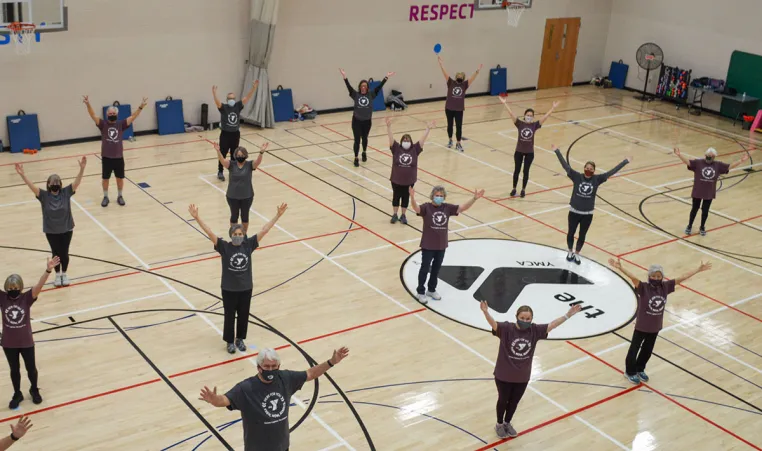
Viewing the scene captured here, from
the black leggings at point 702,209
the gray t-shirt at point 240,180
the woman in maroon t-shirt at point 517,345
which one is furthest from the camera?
the black leggings at point 702,209

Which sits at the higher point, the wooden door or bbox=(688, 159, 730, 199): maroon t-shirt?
the wooden door

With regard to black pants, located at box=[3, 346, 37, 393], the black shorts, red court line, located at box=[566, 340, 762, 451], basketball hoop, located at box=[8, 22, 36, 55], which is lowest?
red court line, located at box=[566, 340, 762, 451]

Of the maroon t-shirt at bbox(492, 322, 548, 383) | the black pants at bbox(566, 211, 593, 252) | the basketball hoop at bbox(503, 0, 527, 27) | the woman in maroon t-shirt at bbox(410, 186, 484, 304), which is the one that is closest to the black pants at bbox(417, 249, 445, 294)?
the woman in maroon t-shirt at bbox(410, 186, 484, 304)

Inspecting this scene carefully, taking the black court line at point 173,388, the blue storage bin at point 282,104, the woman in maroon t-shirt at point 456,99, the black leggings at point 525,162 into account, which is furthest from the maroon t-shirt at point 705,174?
the blue storage bin at point 282,104

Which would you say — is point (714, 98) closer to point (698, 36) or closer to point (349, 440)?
point (698, 36)

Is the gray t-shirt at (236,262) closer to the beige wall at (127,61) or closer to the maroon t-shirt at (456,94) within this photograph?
the maroon t-shirt at (456,94)

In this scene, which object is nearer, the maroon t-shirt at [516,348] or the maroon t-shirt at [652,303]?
the maroon t-shirt at [516,348]

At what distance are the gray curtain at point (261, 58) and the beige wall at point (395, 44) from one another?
89 cm

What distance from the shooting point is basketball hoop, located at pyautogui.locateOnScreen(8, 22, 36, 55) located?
1923 cm

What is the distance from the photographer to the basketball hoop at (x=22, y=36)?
19.2 metres

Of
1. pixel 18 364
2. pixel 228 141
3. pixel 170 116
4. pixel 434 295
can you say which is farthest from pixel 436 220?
pixel 170 116

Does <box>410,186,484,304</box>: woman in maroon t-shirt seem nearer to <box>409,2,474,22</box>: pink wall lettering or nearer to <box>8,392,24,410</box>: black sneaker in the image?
<box>8,392,24,410</box>: black sneaker

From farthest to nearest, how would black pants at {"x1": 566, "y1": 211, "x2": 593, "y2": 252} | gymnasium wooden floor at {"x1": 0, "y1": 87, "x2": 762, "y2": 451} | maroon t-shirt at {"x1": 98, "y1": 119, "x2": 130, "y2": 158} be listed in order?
maroon t-shirt at {"x1": 98, "y1": 119, "x2": 130, "y2": 158}, black pants at {"x1": 566, "y1": 211, "x2": 593, "y2": 252}, gymnasium wooden floor at {"x1": 0, "y1": 87, "x2": 762, "y2": 451}

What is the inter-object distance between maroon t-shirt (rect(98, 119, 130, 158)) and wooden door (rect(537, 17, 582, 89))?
1832 centimetres
